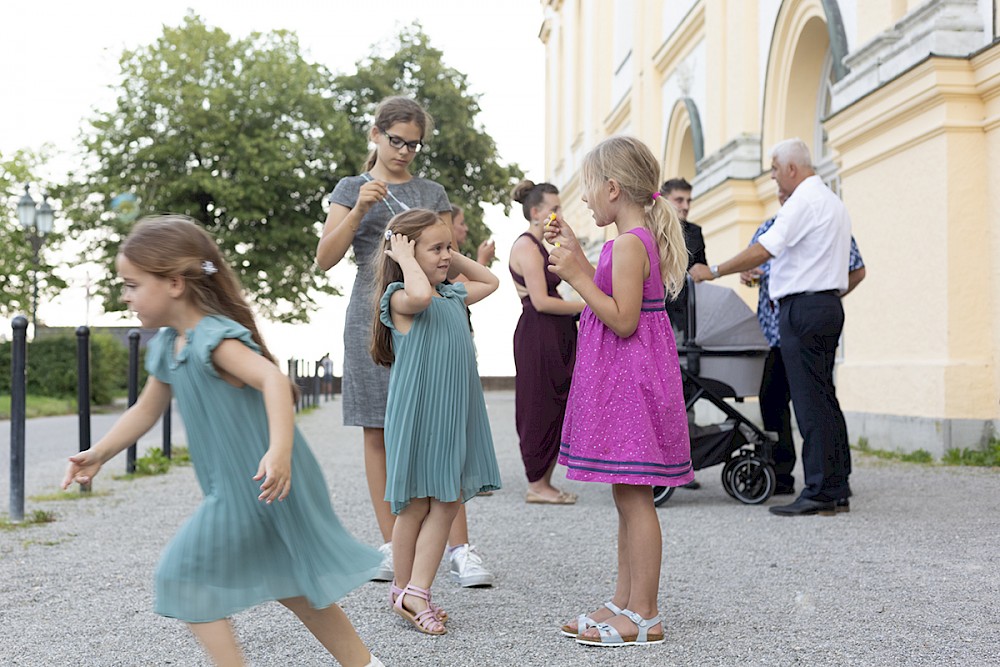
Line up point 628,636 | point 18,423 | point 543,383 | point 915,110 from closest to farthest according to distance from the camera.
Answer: point 628,636 < point 18,423 < point 543,383 < point 915,110

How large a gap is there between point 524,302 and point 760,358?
1.60 metres

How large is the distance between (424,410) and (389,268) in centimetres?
53

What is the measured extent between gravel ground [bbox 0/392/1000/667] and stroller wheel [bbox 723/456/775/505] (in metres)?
0.14

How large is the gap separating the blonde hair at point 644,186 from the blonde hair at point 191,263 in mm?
1452

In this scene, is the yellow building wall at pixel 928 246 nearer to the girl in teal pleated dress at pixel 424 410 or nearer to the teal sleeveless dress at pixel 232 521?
the girl in teal pleated dress at pixel 424 410

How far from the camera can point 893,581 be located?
4.64 meters

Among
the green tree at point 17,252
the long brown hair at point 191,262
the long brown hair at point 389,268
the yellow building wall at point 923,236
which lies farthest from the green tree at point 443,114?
the long brown hair at point 191,262

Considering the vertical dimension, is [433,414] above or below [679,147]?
below

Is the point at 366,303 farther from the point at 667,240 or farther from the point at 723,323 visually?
the point at 723,323

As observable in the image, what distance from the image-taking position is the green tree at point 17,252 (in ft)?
139

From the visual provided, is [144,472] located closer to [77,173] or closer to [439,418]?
[439,418]

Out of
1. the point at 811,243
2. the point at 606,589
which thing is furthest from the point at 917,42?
the point at 606,589

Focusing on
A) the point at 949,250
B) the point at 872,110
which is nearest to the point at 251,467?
the point at 949,250

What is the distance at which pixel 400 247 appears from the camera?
3895 millimetres
